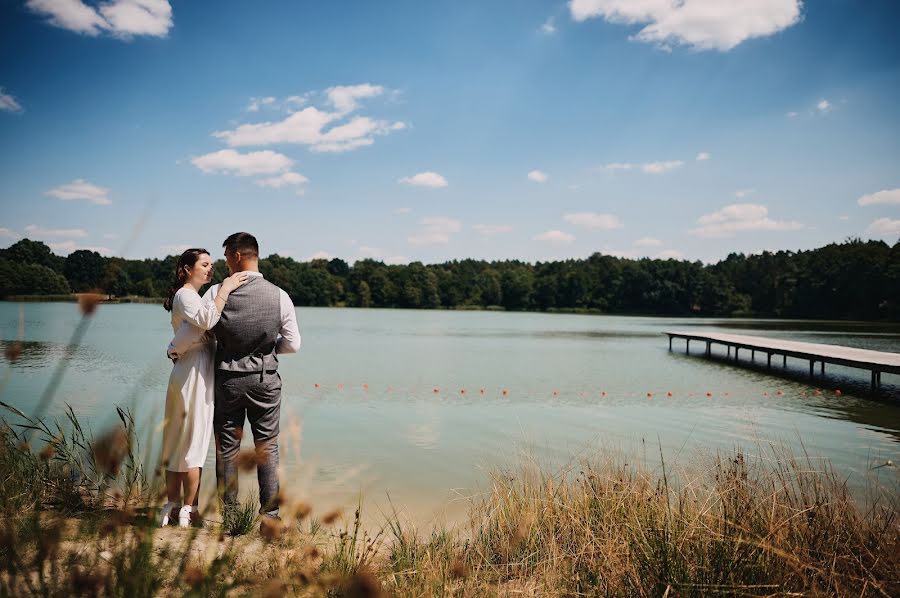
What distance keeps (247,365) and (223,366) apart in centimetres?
16

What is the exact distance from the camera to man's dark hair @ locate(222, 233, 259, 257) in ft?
13.8

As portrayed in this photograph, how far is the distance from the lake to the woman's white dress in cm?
33

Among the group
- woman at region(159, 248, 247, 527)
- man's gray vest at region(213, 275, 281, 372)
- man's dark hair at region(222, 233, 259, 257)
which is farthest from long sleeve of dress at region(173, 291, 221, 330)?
man's dark hair at region(222, 233, 259, 257)

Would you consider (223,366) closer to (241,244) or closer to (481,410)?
(241,244)

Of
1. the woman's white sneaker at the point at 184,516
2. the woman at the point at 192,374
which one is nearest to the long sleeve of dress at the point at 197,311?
the woman at the point at 192,374

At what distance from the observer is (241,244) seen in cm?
421

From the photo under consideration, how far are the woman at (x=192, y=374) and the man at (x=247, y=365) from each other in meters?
0.07

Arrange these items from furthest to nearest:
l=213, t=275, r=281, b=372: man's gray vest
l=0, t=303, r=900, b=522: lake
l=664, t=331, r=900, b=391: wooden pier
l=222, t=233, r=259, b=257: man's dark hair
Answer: l=664, t=331, r=900, b=391: wooden pier, l=0, t=303, r=900, b=522: lake, l=222, t=233, r=259, b=257: man's dark hair, l=213, t=275, r=281, b=372: man's gray vest

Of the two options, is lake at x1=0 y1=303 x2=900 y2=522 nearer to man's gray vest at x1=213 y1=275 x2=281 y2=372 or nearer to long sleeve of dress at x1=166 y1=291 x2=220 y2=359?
long sleeve of dress at x1=166 y1=291 x2=220 y2=359

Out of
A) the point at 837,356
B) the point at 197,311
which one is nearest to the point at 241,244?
the point at 197,311

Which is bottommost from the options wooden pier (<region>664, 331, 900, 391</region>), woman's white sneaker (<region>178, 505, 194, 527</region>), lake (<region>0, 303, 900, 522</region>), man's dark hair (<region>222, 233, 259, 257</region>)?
lake (<region>0, 303, 900, 522</region>)

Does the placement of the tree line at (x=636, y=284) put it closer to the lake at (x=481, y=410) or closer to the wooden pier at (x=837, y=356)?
the wooden pier at (x=837, y=356)

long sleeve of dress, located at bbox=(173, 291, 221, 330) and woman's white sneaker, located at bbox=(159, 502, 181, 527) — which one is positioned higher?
long sleeve of dress, located at bbox=(173, 291, 221, 330)

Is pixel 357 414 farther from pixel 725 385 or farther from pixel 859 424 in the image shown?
pixel 725 385
